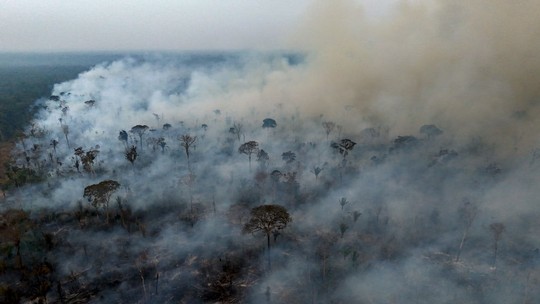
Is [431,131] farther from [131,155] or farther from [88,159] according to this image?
[88,159]

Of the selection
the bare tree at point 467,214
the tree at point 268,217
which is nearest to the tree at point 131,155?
the tree at point 268,217

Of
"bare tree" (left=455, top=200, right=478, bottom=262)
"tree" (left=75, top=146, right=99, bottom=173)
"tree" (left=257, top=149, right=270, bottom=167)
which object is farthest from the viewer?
"tree" (left=257, top=149, right=270, bottom=167)

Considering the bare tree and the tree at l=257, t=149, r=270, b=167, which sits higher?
the tree at l=257, t=149, r=270, b=167

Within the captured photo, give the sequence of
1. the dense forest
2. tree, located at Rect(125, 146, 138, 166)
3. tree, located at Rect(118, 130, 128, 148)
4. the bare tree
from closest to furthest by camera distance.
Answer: the dense forest, the bare tree, tree, located at Rect(125, 146, 138, 166), tree, located at Rect(118, 130, 128, 148)

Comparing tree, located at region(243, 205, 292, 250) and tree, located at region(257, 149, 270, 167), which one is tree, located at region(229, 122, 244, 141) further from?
tree, located at region(243, 205, 292, 250)

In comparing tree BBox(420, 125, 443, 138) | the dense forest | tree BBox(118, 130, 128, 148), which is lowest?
the dense forest

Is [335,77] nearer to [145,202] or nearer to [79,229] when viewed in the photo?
[145,202]

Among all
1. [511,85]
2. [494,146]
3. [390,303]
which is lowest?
[390,303]

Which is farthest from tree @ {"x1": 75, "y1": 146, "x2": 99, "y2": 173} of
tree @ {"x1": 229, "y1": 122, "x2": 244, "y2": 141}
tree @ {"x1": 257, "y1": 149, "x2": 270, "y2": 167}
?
tree @ {"x1": 229, "y1": 122, "x2": 244, "y2": 141}

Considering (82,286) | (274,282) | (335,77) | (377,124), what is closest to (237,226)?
(274,282)
